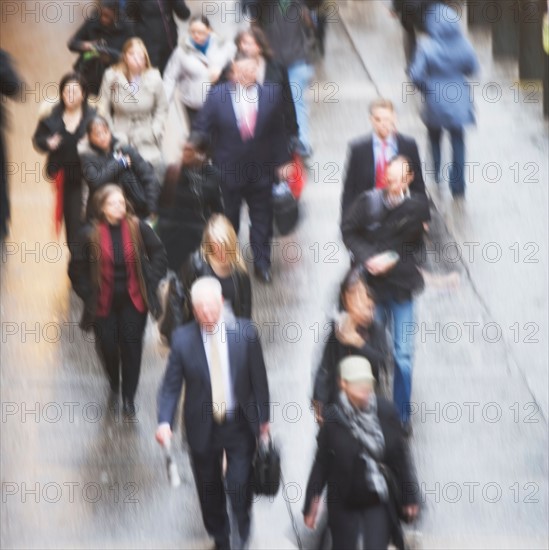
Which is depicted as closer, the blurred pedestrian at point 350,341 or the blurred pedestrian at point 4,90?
the blurred pedestrian at point 350,341

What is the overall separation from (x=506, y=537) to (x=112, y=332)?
9.47 feet

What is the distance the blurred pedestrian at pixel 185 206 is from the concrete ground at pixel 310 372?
3.11ft

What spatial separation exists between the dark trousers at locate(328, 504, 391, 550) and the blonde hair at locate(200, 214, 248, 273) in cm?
208

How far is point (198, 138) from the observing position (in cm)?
1306

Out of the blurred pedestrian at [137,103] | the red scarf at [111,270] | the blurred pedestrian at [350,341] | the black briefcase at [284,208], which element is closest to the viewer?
the blurred pedestrian at [350,341]

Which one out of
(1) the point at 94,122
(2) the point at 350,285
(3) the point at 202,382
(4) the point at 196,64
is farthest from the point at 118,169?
(3) the point at 202,382

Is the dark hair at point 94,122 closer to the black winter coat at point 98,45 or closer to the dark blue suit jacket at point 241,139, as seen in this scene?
the dark blue suit jacket at point 241,139

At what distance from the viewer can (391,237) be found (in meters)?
11.8

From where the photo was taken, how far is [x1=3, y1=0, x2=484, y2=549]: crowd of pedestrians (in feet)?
33.0

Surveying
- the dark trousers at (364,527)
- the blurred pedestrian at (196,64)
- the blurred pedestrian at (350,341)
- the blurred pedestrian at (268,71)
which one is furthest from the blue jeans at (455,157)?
the dark trousers at (364,527)

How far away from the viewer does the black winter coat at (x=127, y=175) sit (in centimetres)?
1303

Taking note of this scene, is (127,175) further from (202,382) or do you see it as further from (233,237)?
(202,382)

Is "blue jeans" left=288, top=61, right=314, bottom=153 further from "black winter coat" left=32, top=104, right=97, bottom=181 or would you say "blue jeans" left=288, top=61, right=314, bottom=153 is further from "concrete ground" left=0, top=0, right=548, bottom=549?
"black winter coat" left=32, top=104, right=97, bottom=181

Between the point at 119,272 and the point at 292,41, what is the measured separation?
17.4 feet
